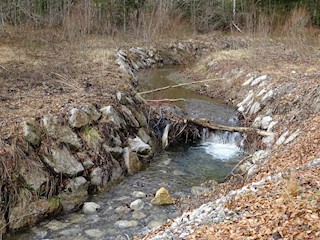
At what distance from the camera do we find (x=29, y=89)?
7.39m

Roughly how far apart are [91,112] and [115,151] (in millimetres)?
743

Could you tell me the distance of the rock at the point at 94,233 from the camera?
15.0ft

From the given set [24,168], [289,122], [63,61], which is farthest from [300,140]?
[63,61]

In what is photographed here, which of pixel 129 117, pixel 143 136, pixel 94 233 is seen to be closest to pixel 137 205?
pixel 94 233

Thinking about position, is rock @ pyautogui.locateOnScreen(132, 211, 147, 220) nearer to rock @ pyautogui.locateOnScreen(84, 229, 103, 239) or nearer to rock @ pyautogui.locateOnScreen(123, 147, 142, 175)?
rock @ pyautogui.locateOnScreen(84, 229, 103, 239)

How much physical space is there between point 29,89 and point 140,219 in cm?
368

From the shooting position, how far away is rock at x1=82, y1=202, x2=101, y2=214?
5.16 m

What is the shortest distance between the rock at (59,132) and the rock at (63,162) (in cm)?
16

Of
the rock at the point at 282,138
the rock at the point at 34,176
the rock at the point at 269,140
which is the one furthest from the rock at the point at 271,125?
the rock at the point at 34,176

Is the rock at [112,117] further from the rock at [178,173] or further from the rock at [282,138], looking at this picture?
the rock at [282,138]

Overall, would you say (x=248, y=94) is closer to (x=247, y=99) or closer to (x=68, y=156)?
(x=247, y=99)

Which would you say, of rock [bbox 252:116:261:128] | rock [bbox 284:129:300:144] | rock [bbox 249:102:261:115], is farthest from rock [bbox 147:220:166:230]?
rock [bbox 249:102:261:115]

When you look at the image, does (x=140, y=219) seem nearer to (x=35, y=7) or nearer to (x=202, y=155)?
(x=202, y=155)

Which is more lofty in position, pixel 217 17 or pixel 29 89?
pixel 217 17
